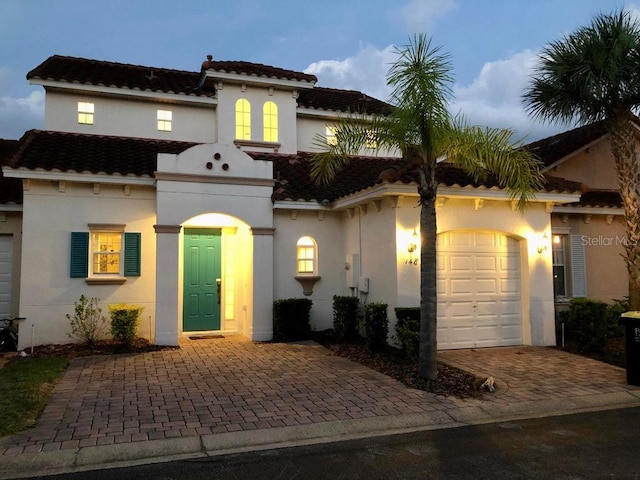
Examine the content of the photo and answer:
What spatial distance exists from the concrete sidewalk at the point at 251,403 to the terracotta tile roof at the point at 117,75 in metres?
8.08

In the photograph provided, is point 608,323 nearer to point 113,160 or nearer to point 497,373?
point 497,373

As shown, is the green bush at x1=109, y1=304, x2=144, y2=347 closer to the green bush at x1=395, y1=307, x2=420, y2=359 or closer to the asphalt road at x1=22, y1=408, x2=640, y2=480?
the green bush at x1=395, y1=307, x2=420, y2=359

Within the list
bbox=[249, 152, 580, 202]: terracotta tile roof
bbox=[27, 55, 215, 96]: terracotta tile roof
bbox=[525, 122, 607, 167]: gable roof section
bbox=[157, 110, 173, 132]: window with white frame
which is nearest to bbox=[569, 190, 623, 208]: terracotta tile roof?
bbox=[525, 122, 607, 167]: gable roof section

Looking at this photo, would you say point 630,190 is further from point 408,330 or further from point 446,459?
point 446,459

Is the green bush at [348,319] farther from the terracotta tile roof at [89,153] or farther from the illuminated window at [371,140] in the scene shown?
the terracotta tile roof at [89,153]

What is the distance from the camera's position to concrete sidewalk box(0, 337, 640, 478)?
5.25 metres

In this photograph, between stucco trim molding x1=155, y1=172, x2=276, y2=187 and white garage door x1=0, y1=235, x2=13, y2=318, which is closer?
stucco trim molding x1=155, y1=172, x2=276, y2=187

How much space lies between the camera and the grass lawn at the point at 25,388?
19.3 feet

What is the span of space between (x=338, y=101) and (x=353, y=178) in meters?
4.41

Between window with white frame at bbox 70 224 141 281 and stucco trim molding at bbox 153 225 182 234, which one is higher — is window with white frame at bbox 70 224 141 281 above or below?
below

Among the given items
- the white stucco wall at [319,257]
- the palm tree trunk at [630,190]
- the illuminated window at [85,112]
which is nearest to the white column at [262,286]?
the white stucco wall at [319,257]

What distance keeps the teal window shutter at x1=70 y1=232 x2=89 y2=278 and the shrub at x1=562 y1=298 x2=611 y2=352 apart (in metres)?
11.2

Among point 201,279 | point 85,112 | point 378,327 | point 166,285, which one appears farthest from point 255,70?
point 378,327

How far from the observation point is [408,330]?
9.00 meters
